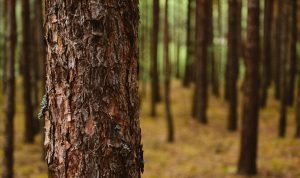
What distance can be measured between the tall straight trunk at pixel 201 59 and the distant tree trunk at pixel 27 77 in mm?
6450

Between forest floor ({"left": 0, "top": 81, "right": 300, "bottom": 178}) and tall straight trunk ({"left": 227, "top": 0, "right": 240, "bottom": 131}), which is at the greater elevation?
tall straight trunk ({"left": 227, "top": 0, "right": 240, "bottom": 131})

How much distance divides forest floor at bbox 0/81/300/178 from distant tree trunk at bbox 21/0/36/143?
1.64 ft

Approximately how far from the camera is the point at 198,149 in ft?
49.9

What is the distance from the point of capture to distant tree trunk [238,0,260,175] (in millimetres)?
9917

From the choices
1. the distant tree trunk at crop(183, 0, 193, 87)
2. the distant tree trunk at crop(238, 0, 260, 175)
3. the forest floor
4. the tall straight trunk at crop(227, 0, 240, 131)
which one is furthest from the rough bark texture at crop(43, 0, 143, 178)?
the distant tree trunk at crop(183, 0, 193, 87)

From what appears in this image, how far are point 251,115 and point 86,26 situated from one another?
27.9 ft

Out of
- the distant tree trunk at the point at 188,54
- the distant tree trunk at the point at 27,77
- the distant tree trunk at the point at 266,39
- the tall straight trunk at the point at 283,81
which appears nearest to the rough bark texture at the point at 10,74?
the distant tree trunk at the point at 27,77

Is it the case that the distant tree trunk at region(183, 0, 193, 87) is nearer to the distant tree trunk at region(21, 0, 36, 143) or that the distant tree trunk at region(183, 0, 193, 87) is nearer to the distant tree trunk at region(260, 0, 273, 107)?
the distant tree trunk at region(260, 0, 273, 107)

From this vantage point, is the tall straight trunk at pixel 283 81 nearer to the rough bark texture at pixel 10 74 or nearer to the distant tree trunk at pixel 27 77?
the distant tree trunk at pixel 27 77

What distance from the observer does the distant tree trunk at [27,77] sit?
1368cm

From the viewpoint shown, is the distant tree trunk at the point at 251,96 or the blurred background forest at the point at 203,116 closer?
the distant tree trunk at the point at 251,96

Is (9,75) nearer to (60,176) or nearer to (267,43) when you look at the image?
(60,176)

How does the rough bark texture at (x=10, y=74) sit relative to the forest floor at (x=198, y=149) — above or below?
above

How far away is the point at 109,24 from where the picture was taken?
233 centimetres
